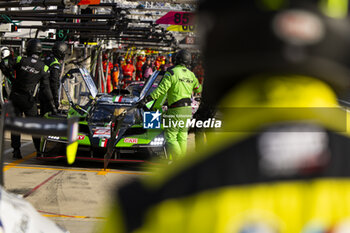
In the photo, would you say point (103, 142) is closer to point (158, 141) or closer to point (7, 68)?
point (158, 141)

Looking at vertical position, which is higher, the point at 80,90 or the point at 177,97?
the point at 177,97

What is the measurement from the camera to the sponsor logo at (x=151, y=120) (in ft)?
29.6

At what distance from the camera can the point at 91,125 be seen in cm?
941

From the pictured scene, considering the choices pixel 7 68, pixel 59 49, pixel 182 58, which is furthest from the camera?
pixel 59 49

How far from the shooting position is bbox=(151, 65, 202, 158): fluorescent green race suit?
27.7ft

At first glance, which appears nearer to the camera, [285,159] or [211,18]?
[285,159]

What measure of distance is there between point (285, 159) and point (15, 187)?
278 inches

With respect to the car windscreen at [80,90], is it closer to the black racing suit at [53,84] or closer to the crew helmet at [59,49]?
the black racing suit at [53,84]

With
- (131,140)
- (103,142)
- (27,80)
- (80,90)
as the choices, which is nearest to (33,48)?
(27,80)

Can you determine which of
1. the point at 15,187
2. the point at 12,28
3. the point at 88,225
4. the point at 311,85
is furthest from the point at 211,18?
the point at 12,28

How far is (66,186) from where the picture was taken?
774 centimetres

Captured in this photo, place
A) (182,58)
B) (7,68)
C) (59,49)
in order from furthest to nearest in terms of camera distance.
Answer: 1. (59,49)
2. (7,68)
3. (182,58)

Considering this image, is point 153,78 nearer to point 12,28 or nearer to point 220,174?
point 12,28

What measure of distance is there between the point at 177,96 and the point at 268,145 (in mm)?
7326
